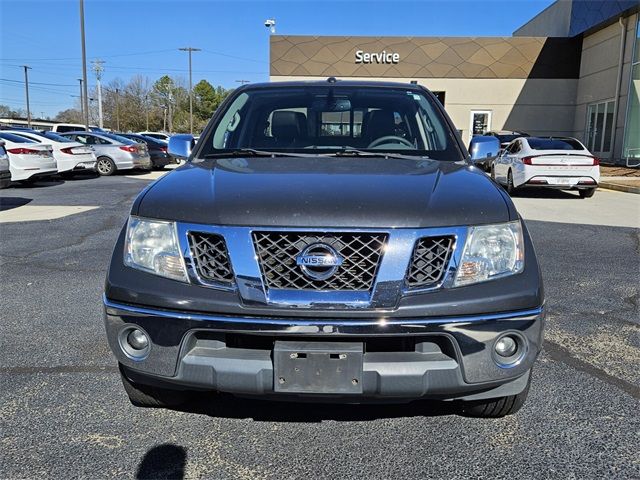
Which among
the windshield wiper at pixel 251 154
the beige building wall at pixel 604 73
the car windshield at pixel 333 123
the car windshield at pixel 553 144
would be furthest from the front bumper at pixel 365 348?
the beige building wall at pixel 604 73

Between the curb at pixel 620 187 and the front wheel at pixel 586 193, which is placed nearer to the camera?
the front wheel at pixel 586 193

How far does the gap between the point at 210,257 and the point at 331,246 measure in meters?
0.50

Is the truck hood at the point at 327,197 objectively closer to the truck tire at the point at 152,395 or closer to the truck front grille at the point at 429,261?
the truck front grille at the point at 429,261

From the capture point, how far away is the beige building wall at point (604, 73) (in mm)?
23344

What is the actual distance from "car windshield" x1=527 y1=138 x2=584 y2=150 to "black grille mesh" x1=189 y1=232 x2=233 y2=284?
12.3m

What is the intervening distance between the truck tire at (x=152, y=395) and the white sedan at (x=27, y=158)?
13014mm

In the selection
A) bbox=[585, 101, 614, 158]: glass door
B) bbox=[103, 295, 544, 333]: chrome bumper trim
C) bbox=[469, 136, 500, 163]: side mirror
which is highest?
bbox=[585, 101, 614, 158]: glass door

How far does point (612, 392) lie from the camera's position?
119 inches

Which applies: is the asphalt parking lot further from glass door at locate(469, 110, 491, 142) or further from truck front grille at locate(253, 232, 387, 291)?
glass door at locate(469, 110, 491, 142)

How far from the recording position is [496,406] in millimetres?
2615

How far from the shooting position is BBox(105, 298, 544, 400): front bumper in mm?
2090

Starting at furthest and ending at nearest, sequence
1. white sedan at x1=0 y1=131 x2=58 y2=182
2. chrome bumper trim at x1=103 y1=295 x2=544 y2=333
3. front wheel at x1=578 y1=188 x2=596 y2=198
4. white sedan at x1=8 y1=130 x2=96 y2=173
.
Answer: white sedan at x1=8 y1=130 x2=96 y2=173 < white sedan at x1=0 y1=131 x2=58 y2=182 < front wheel at x1=578 y1=188 x2=596 y2=198 < chrome bumper trim at x1=103 y1=295 x2=544 y2=333

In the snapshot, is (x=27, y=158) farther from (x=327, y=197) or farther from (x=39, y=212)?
(x=327, y=197)

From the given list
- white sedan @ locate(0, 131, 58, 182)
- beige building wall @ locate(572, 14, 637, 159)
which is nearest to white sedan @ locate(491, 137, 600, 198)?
white sedan @ locate(0, 131, 58, 182)
